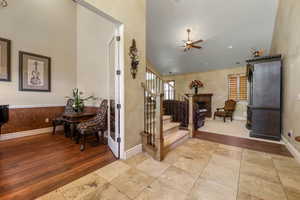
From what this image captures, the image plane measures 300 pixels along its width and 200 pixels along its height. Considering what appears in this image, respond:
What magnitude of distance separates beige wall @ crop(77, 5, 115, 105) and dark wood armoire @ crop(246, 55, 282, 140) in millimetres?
4125

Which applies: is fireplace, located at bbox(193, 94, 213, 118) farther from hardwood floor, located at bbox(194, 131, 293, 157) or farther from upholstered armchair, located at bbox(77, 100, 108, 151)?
upholstered armchair, located at bbox(77, 100, 108, 151)

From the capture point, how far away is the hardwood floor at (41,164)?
5.37 ft

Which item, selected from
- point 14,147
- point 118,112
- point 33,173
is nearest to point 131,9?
point 118,112

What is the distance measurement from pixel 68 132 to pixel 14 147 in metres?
1.11

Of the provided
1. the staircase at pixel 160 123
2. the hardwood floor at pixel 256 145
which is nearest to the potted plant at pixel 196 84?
the staircase at pixel 160 123

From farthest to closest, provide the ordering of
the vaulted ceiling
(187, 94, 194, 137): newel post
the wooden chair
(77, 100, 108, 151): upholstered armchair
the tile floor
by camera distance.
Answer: the wooden chair → the vaulted ceiling → (187, 94, 194, 137): newel post → (77, 100, 108, 151): upholstered armchair → the tile floor

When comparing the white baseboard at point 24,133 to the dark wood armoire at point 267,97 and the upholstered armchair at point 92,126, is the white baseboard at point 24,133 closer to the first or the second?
the upholstered armchair at point 92,126

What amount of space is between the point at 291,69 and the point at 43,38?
6.69m

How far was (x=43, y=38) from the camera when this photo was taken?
4047mm

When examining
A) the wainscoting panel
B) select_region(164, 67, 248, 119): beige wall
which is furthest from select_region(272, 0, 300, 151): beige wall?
the wainscoting panel

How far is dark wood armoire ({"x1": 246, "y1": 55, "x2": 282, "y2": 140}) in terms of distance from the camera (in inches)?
130

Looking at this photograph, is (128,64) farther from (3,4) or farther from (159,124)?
(3,4)

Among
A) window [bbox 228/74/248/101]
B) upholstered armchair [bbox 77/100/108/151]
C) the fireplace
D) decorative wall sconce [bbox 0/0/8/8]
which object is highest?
decorative wall sconce [bbox 0/0/8/8]

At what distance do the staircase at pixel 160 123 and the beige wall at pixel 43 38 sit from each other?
3.21 metres
